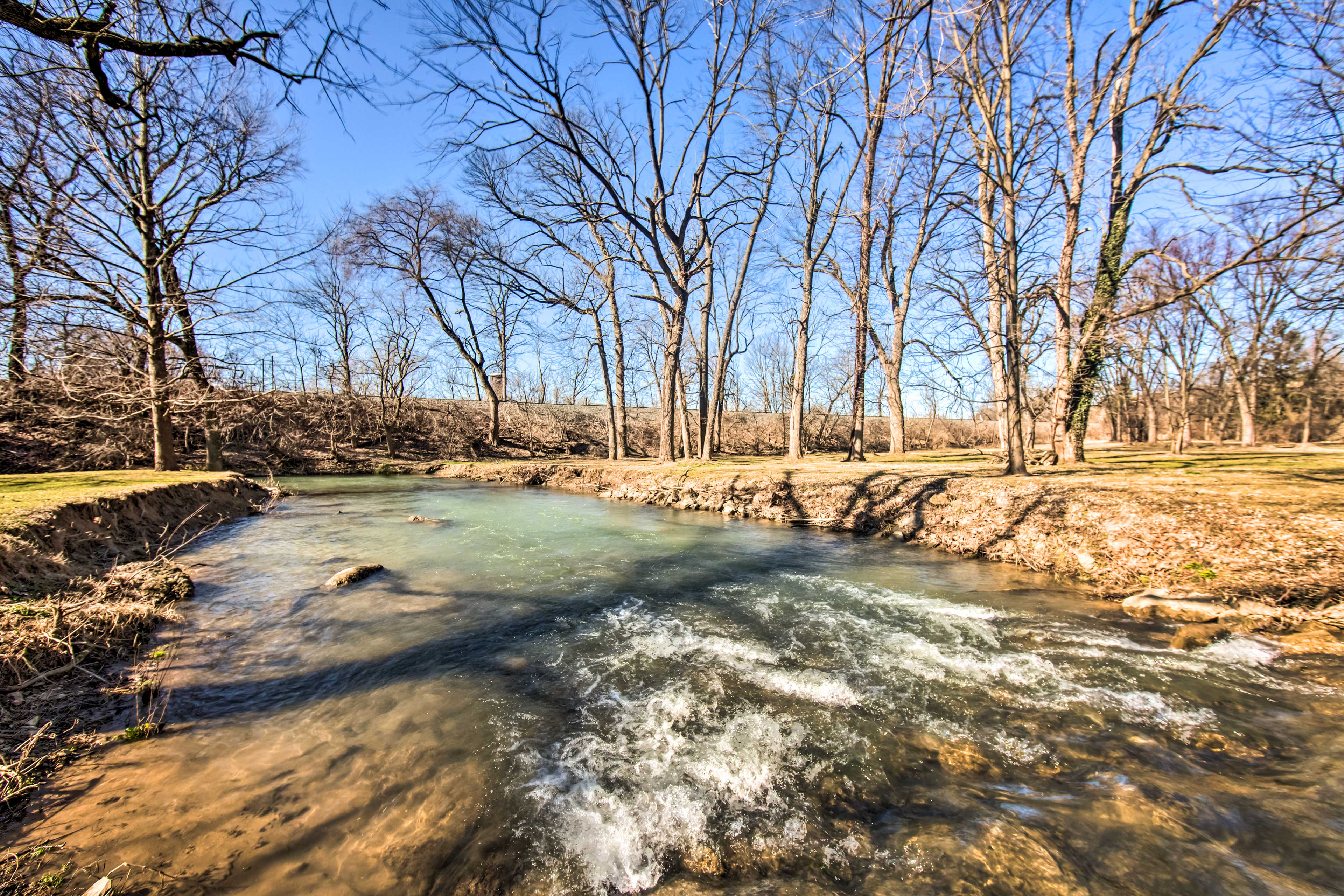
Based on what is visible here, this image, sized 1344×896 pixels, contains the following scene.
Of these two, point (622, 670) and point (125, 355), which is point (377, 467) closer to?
point (125, 355)

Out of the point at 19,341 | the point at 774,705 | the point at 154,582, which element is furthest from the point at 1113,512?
the point at 19,341

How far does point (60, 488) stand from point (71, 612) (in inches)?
210

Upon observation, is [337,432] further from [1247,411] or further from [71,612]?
[1247,411]

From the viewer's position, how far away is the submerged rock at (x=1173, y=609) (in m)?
5.06

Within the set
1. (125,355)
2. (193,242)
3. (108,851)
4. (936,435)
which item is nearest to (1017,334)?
(108,851)

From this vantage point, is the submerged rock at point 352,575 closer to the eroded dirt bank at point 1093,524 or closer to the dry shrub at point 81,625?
the dry shrub at point 81,625

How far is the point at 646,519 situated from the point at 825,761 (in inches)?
346

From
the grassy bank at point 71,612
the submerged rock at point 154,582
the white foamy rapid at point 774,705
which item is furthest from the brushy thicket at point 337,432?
the white foamy rapid at point 774,705

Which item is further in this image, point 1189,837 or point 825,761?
point 825,761

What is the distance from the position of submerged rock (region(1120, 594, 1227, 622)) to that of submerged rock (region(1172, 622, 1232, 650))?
0.56ft

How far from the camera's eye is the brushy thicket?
10.8m

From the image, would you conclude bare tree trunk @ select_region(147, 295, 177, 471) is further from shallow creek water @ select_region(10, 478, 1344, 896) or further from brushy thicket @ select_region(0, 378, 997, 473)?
shallow creek water @ select_region(10, 478, 1344, 896)

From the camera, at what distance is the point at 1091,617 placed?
206 inches

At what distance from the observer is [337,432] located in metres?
27.2
